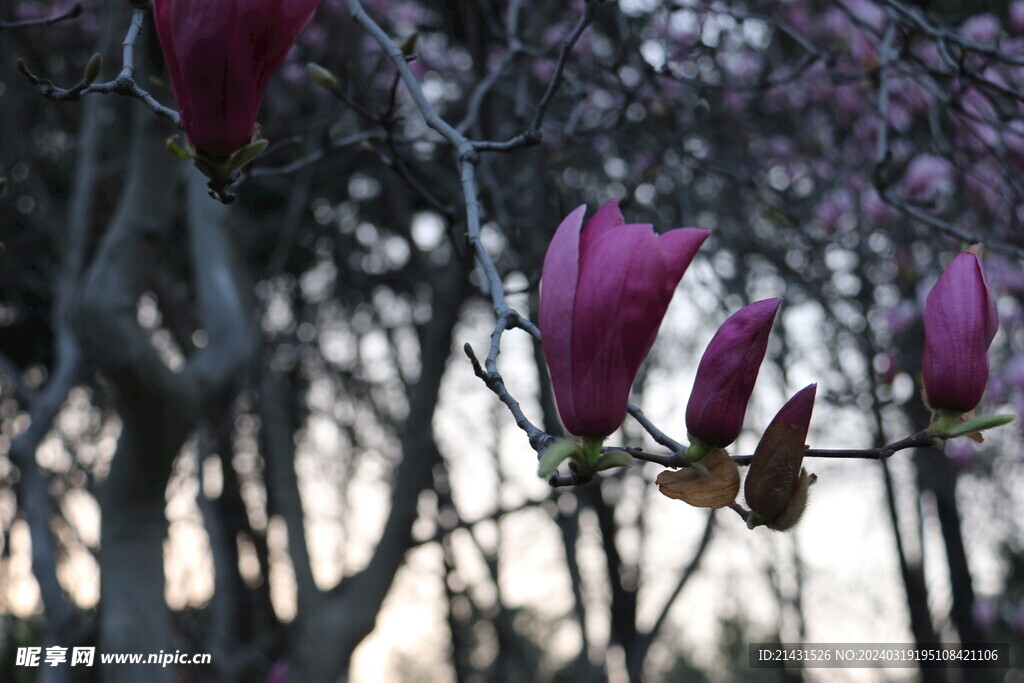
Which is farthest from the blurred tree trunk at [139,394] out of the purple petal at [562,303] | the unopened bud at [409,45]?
the purple petal at [562,303]

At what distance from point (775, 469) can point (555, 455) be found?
0.21 meters

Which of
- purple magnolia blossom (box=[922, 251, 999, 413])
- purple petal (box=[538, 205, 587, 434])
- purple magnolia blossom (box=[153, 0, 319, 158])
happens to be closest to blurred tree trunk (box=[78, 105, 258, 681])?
purple magnolia blossom (box=[153, 0, 319, 158])

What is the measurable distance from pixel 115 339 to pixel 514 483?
4778 mm

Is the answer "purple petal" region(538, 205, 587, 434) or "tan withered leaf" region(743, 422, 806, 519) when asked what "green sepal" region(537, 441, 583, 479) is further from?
"tan withered leaf" region(743, 422, 806, 519)

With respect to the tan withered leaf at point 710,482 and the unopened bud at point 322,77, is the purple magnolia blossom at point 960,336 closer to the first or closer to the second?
the tan withered leaf at point 710,482

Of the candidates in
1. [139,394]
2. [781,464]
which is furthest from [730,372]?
[139,394]

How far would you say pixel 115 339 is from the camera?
243cm

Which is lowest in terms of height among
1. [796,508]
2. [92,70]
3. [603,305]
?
[796,508]

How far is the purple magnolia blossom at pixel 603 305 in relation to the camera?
0.69 meters

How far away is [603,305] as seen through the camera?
70 cm

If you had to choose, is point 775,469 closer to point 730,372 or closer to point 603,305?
point 730,372

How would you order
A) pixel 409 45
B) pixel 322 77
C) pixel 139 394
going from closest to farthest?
1. pixel 409 45
2. pixel 322 77
3. pixel 139 394

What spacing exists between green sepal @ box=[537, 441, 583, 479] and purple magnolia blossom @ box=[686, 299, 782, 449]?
115 mm

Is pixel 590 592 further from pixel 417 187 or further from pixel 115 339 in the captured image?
pixel 417 187
